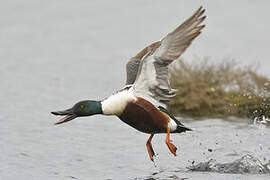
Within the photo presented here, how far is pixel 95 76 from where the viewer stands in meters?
16.8

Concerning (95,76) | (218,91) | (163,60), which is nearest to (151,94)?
(163,60)

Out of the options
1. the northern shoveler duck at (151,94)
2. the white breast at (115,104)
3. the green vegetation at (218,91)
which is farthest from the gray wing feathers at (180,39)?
the green vegetation at (218,91)

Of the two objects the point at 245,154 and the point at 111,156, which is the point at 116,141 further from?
the point at 245,154

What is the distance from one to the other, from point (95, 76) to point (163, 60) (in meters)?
8.06

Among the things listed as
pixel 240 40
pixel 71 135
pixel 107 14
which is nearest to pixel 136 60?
pixel 71 135

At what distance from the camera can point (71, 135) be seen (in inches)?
457

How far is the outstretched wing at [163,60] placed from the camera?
859 cm

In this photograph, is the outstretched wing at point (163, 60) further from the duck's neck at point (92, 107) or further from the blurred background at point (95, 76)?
the blurred background at point (95, 76)

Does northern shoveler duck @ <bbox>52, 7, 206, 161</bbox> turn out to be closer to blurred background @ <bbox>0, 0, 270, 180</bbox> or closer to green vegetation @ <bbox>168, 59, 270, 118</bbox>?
blurred background @ <bbox>0, 0, 270, 180</bbox>

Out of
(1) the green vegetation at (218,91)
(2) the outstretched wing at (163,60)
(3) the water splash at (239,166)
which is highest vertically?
(2) the outstretched wing at (163,60)

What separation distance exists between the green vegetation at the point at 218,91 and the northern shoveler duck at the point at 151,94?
342 cm

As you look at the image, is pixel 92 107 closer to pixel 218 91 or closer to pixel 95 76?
pixel 218 91

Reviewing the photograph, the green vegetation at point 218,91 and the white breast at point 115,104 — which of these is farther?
the green vegetation at point 218,91

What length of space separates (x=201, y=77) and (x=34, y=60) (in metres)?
5.75
